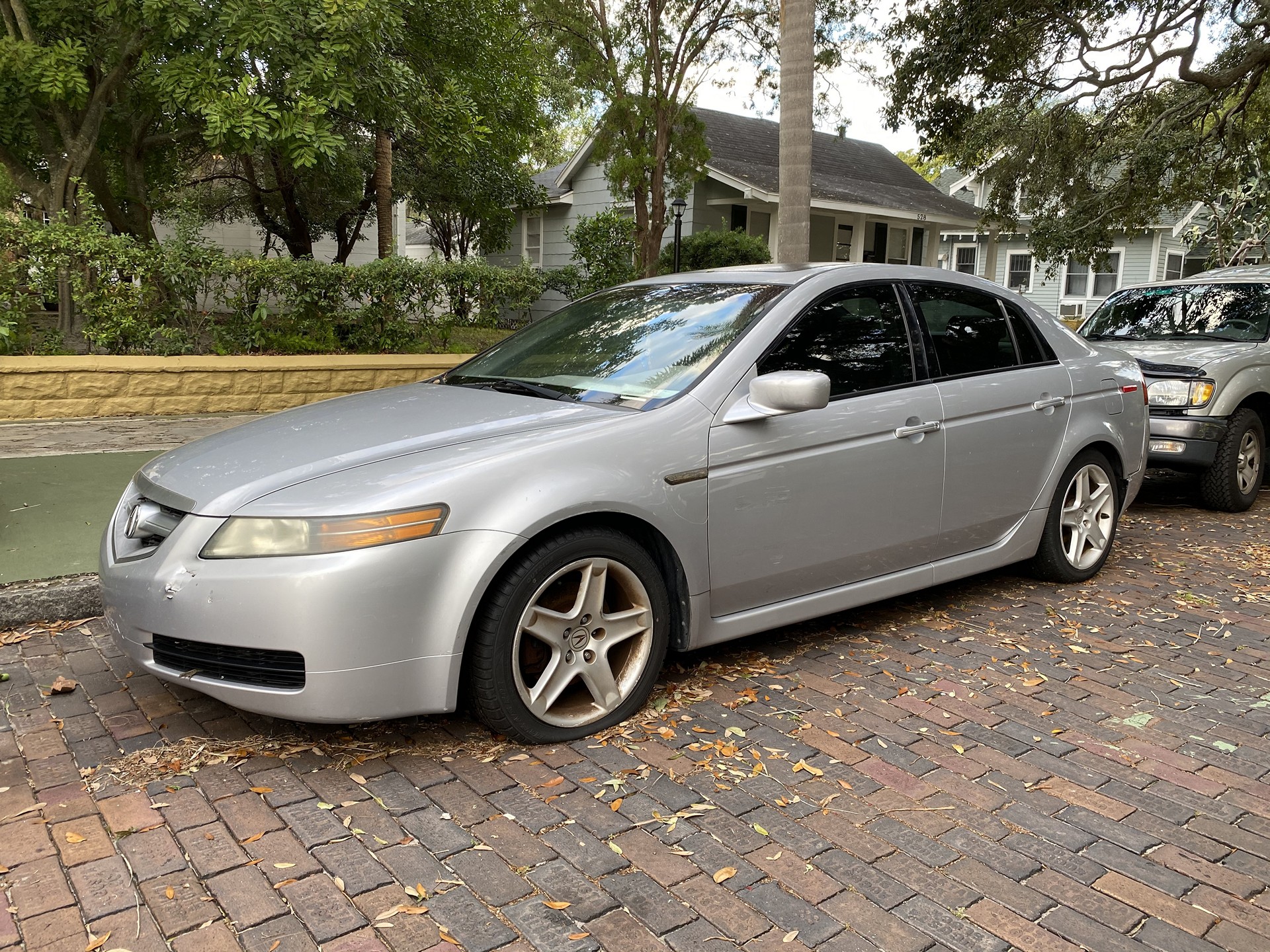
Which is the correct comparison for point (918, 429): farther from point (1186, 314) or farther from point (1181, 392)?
point (1186, 314)

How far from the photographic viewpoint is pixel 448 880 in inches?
103

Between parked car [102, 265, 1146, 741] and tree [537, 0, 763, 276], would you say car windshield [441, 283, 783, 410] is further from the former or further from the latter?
tree [537, 0, 763, 276]

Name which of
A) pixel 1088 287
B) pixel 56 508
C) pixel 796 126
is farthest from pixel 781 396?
pixel 1088 287

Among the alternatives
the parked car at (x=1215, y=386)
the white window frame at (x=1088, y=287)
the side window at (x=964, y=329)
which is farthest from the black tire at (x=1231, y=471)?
the white window frame at (x=1088, y=287)

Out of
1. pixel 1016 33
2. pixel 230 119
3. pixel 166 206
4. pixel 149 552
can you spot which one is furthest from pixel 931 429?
pixel 166 206

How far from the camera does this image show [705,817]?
2.96 metres

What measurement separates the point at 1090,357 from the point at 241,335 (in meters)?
8.17

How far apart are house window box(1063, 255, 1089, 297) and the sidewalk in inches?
1039

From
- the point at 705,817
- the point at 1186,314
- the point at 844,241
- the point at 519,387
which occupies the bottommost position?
the point at 705,817

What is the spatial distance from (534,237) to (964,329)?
75.5 ft

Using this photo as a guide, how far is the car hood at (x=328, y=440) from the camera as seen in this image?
3203 millimetres

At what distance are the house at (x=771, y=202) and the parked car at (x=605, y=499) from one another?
15.5 metres

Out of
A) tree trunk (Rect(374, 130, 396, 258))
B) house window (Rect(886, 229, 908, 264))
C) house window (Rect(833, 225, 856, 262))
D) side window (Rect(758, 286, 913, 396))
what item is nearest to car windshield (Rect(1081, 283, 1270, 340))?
side window (Rect(758, 286, 913, 396))

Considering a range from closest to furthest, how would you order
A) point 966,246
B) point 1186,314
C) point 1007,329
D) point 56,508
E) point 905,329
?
point 905,329, point 1007,329, point 56,508, point 1186,314, point 966,246
